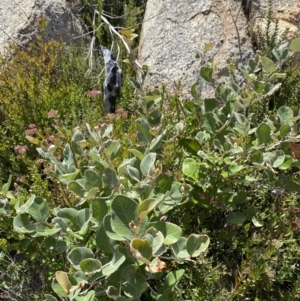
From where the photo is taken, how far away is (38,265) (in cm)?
194

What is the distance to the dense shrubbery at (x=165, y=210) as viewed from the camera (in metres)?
1.37

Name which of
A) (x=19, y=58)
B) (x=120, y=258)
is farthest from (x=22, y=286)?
(x=19, y=58)

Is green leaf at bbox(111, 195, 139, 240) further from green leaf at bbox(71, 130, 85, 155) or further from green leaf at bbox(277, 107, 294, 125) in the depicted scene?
green leaf at bbox(277, 107, 294, 125)

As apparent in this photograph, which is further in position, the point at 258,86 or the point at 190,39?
the point at 190,39

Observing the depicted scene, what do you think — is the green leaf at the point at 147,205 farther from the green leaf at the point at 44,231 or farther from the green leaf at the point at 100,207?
the green leaf at the point at 44,231

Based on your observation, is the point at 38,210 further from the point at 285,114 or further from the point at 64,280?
the point at 285,114

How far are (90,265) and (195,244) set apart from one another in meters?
0.32

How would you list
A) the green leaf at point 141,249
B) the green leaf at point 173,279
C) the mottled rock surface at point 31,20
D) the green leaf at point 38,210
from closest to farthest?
the green leaf at point 141,249
the green leaf at point 173,279
the green leaf at point 38,210
the mottled rock surface at point 31,20

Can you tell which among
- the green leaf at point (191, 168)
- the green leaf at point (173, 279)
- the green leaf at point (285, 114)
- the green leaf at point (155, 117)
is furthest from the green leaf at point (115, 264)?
the green leaf at point (285, 114)

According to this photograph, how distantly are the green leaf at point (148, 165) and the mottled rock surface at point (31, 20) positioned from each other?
7.20 feet

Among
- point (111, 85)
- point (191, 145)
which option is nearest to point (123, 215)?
point (191, 145)

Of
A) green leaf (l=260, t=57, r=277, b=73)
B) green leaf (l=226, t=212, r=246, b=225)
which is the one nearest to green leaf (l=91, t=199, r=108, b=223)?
green leaf (l=226, t=212, r=246, b=225)

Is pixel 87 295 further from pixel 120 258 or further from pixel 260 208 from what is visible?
pixel 260 208

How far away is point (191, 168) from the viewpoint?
1.87 metres
